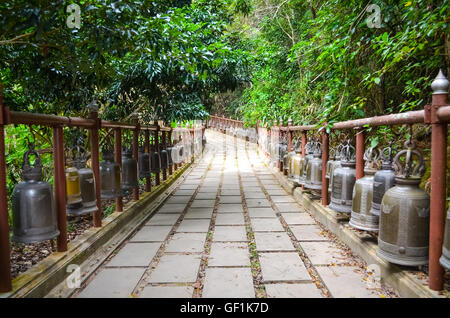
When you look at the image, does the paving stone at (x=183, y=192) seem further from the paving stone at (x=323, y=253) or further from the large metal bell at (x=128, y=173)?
the paving stone at (x=323, y=253)

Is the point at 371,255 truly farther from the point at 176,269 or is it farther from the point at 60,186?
the point at 60,186

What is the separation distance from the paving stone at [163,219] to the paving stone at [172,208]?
221mm

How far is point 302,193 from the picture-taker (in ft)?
17.0

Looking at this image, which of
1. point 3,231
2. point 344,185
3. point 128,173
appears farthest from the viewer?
point 128,173

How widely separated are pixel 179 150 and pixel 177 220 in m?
5.03

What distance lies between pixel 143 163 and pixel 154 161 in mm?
476

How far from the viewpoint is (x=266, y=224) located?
3967mm

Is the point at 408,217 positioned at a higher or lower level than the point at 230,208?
higher

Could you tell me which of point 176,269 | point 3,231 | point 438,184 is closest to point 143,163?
point 176,269

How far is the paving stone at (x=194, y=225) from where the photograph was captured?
12.4 ft

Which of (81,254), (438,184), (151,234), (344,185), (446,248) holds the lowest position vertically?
(151,234)

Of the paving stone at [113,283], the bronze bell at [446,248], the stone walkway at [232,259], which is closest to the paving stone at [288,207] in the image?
the stone walkway at [232,259]

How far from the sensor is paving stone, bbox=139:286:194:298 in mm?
2186

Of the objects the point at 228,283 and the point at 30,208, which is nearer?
the point at 30,208
